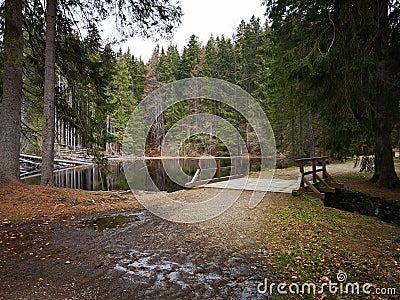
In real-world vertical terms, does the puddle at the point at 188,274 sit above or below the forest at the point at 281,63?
below

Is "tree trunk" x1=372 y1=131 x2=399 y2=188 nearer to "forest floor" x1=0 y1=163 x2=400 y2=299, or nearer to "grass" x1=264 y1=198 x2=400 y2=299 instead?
"grass" x1=264 y1=198 x2=400 y2=299

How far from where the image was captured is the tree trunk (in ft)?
29.3

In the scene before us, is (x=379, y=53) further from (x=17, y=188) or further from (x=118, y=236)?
(x=17, y=188)

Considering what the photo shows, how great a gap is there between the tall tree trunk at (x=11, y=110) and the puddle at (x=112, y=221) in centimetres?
331

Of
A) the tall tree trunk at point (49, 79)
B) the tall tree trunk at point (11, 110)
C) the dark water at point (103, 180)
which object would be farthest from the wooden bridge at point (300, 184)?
A: the tall tree trunk at point (11, 110)

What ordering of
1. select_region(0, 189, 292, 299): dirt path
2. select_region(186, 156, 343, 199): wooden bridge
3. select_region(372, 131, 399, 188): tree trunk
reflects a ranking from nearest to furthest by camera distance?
1. select_region(0, 189, 292, 299): dirt path
2. select_region(186, 156, 343, 199): wooden bridge
3. select_region(372, 131, 399, 188): tree trunk

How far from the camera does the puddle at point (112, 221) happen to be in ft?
17.4

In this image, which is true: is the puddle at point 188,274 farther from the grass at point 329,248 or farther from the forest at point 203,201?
the grass at point 329,248

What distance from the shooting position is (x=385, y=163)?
9.45m

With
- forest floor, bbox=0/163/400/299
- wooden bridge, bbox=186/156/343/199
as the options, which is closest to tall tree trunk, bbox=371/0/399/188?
wooden bridge, bbox=186/156/343/199

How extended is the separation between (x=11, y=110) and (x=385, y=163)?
11.8 meters

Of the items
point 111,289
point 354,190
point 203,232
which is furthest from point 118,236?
point 354,190

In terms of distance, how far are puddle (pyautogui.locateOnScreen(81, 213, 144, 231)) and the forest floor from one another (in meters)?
0.02

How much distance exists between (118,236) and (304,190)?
5666mm
